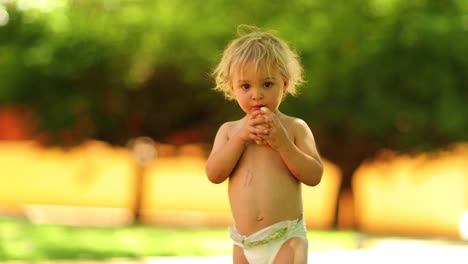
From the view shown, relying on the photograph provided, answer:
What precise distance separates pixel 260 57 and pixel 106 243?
9.17 metres

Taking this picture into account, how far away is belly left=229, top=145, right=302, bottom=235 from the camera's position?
4.38 meters

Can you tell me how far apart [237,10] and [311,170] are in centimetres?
1626

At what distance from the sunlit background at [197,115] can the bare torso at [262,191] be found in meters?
9.81

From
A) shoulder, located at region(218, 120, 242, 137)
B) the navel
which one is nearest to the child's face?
shoulder, located at region(218, 120, 242, 137)

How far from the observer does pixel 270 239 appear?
14.3 feet

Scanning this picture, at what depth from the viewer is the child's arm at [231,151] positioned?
14.2 ft

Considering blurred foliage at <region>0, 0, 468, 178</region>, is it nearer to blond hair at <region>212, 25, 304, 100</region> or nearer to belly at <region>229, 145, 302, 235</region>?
blond hair at <region>212, 25, 304, 100</region>

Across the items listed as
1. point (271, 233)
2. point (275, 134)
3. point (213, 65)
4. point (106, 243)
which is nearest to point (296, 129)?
point (275, 134)

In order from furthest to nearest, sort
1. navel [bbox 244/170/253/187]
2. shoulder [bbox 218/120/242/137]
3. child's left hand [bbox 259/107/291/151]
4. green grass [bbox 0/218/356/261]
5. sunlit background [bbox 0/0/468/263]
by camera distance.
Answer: sunlit background [bbox 0/0/468/263] < green grass [bbox 0/218/356/261] < shoulder [bbox 218/120/242/137] < navel [bbox 244/170/253/187] < child's left hand [bbox 259/107/291/151]

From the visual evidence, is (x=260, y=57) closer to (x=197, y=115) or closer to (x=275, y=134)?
(x=275, y=134)

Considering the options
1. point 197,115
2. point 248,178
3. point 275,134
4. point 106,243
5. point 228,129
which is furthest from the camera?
point 197,115

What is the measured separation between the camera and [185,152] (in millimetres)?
24500

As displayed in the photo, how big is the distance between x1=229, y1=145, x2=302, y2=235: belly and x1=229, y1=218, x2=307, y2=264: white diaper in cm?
3

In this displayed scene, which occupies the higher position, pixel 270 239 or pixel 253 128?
pixel 253 128
